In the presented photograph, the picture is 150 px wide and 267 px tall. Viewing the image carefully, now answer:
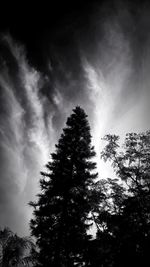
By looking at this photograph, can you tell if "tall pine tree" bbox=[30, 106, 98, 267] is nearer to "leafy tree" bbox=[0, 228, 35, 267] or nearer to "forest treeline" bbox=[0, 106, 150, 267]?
"forest treeline" bbox=[0, 106, 150, 267]

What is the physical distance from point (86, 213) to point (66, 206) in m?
1.76

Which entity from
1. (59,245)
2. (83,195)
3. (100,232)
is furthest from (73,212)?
(100,232)

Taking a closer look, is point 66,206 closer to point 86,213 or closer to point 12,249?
point 86,213

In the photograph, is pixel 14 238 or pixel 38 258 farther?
pixel 14 238

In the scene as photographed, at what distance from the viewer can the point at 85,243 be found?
37.9ft

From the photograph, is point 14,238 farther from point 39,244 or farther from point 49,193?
point 49,193

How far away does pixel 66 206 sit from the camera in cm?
1250

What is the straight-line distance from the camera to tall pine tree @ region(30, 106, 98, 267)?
451 inches

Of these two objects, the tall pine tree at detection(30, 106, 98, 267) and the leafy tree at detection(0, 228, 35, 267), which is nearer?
the tall pine tree at detection(30, 106, 98, 267)

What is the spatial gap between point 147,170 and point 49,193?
864cm

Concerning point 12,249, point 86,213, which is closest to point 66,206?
point 86,213

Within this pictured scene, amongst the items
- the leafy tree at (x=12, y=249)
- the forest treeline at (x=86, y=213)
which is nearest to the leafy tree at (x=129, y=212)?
the forest treeline at (x=86, y=213)

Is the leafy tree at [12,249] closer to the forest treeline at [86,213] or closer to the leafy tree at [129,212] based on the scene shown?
the forest treeline at [86,213]

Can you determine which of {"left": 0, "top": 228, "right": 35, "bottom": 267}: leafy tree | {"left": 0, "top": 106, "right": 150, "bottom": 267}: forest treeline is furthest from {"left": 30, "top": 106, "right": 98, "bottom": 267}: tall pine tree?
{"left": 0, "top": 228, "right": 35, "bottom": 267}: leafy tree
